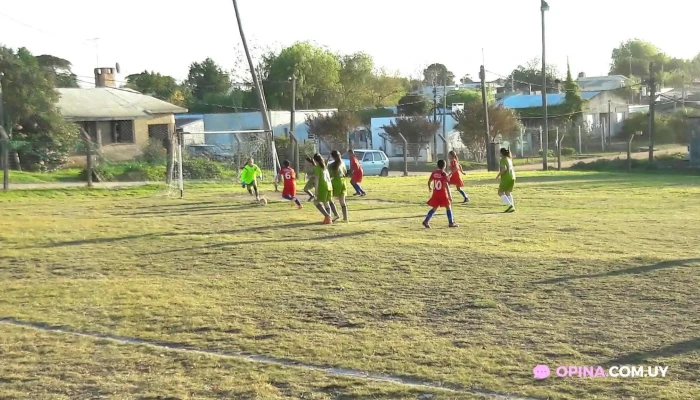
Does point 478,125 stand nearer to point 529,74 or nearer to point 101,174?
point 101,174

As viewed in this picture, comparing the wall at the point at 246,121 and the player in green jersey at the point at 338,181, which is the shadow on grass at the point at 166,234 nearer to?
the player in green jersey at the point at 338,181

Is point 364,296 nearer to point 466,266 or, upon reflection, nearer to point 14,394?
point 466,266

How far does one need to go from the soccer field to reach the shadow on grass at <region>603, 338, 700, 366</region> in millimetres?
24

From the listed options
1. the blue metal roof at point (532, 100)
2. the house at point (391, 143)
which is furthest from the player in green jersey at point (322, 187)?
the blue metal roof at point (532, 100)

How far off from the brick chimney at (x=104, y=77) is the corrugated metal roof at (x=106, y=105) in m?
4.40

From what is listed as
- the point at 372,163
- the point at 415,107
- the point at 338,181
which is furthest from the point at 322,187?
the point at 415,107

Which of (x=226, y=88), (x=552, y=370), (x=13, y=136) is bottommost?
(x=552, y=370)

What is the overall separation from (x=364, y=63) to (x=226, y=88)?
12.6 m

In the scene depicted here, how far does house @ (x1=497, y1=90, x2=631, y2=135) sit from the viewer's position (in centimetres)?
6788

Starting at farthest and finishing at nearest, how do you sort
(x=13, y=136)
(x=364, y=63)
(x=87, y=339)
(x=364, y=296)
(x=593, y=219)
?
(x=364, y=63), (x=13, y=136), (x=593, y=219), (x=364, y=296), (x=87, y=339)

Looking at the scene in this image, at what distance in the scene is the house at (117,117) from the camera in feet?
141

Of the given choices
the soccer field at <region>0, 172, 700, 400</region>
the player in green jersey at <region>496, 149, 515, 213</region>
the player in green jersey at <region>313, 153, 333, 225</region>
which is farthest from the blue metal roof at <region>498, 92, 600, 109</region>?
the player in green jersey at <region>313, 153, 333, 225</region>

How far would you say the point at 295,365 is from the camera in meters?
6.98

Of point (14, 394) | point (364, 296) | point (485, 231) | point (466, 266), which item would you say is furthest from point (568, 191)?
point (14, 394)
